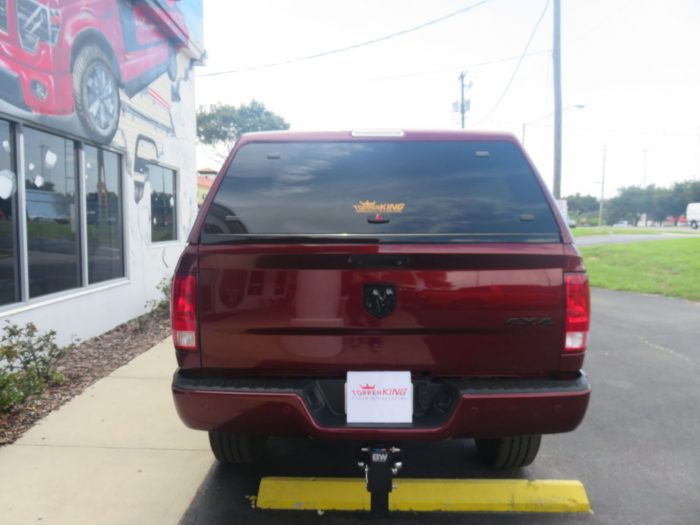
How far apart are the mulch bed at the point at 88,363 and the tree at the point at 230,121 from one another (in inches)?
1390

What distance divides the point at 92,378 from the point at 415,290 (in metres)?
3.93

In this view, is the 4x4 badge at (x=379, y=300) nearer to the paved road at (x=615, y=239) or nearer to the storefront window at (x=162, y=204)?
the storefront window at (x=162, y=204)

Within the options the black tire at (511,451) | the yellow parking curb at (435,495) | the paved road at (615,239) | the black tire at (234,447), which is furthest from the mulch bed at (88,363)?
the paved road at (615,239)

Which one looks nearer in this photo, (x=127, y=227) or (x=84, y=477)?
(x=84, y=477)

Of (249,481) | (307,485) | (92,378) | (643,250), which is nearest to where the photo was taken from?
(307,485)

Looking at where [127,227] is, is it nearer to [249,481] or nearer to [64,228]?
[64,228]

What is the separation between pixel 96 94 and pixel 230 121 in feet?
118

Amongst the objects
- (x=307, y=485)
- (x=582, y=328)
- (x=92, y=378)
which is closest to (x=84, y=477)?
(x=307, y=485)

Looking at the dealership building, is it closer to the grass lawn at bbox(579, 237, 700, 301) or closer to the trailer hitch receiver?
the trailer hitch receiver

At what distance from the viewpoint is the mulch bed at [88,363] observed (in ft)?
13.2

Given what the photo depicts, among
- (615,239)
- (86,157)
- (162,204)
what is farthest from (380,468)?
(615,239)

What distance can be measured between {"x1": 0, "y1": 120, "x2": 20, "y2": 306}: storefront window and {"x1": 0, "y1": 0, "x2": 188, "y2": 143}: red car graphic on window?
406mm

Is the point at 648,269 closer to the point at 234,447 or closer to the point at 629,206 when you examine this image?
the point at 234,447

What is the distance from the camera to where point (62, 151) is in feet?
20.1
